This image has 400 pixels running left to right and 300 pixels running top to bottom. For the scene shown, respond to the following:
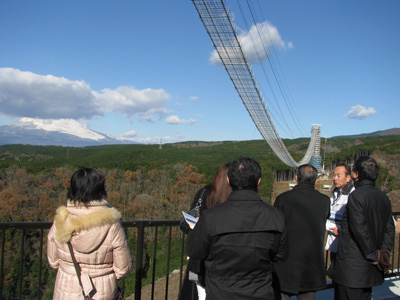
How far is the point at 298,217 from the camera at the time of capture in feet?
7.89

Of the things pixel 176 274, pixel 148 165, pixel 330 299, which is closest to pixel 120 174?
pixel 148 165

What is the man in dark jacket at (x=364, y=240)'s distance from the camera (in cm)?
238

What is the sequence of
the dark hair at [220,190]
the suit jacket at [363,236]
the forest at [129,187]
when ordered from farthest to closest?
the forest at [129,187], the suit jacket at [363,236], the dark hair at [220,190]

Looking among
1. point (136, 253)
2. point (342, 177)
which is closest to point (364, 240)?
point (342, 177)

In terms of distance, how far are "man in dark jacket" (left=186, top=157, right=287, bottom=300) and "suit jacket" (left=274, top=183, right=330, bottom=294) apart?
0.63m

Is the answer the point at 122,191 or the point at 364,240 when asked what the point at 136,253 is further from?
the point at 122,191

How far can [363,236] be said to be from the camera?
235cm

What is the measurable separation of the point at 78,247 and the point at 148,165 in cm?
7549

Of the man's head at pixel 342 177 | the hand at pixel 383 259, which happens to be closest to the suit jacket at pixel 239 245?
the hand at pixel 383 259

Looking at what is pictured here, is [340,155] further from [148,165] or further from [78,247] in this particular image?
[78,247]

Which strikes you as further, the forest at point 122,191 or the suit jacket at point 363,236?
the forest at point 122,191

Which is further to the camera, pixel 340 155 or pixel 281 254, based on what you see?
pixel 340 155

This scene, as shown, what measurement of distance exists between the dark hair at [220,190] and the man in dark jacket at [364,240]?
102 centimetres

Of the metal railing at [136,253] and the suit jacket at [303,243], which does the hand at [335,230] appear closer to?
the suit jacket at [303,243]
